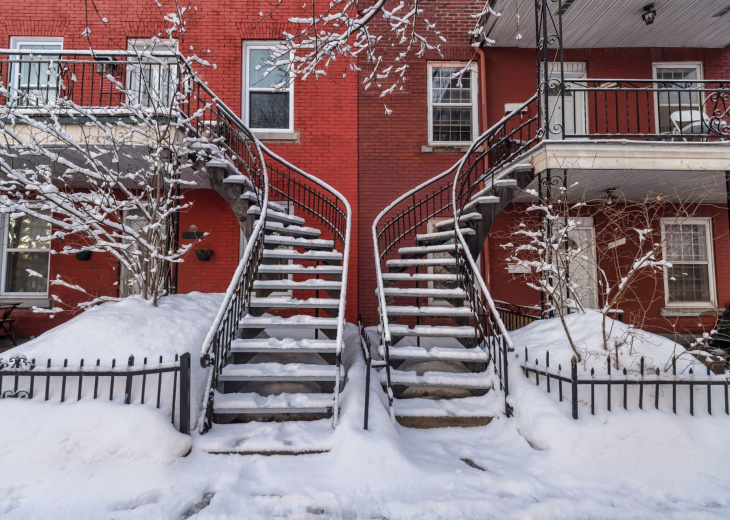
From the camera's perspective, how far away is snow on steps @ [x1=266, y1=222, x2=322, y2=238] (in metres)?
5.80

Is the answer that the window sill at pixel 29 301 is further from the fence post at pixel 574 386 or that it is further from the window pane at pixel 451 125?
the fence post at pixel 574 386

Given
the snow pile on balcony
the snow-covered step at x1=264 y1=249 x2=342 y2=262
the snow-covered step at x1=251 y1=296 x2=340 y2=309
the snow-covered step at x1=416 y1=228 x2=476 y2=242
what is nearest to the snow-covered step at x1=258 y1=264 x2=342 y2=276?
the snow-covered step at x1=264 y1=249 x2=342 y2=262

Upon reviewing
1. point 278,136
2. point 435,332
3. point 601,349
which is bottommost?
point 601,349

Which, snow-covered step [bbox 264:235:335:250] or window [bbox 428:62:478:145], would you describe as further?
window [bbox 428:62:478:145]

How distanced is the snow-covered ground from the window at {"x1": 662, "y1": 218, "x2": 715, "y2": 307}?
5926 mm

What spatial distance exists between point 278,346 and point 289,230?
2226 mm

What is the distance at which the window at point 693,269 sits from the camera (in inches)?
332

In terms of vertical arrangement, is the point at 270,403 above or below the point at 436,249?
below

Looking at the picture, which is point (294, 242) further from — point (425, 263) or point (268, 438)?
point (268, 438)

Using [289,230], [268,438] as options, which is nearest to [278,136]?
[289,230]

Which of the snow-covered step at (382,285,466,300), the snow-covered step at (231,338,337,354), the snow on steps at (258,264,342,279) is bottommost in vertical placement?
the snow-covered step at (231,338,337,354)

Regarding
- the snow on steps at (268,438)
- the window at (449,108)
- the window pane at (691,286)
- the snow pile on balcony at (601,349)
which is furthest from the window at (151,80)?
the window pane at (691,286)

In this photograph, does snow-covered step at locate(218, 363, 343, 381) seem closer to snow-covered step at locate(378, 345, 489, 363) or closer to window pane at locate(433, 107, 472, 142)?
snow-covered step at locate(378, 345, 489, 363)

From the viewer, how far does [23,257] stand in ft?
26.1
